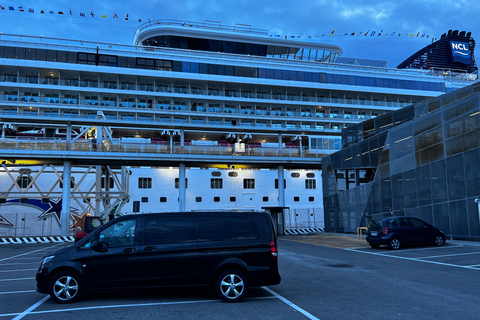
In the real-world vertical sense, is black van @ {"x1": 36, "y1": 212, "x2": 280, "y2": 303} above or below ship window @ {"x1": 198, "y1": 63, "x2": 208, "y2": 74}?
below

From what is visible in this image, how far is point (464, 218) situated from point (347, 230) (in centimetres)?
1045

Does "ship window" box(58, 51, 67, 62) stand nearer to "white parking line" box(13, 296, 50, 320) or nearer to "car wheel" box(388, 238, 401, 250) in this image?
"car wheel" box(388, 238, 401, 250)

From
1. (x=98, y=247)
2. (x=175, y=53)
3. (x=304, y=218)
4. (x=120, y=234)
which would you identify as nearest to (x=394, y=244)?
(x=120, y=234)

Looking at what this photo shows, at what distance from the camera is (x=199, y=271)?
22.7 feet

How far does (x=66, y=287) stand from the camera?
22.4ft

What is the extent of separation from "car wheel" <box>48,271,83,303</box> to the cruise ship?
22.1 meters

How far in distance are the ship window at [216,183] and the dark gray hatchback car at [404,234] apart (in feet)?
66.2

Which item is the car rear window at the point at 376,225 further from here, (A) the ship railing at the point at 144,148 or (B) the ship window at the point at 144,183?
(B) the ship window at the point at 144,183

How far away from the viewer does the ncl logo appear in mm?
56597

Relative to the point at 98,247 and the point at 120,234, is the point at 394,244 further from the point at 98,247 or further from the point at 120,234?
the point at 98,247

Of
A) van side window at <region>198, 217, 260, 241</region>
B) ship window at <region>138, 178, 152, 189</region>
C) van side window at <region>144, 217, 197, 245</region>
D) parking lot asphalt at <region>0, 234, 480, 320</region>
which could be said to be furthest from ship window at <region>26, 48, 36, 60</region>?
van side window at <region>198, 217, 260, 241</region>

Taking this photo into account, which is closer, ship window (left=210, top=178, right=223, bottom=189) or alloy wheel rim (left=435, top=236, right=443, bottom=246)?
alloy wheel rim (left=435, top=236, right=443, bottom=246)

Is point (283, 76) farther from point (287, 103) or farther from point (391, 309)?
point (391, 309)

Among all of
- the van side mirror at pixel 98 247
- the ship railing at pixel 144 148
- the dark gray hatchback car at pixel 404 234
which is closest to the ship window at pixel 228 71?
the ship railing at pixel 144 148
